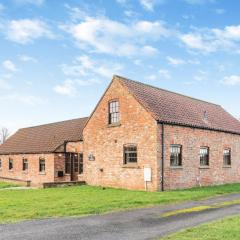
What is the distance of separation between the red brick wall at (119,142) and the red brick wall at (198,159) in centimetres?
114

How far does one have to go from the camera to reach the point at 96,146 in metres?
28.4

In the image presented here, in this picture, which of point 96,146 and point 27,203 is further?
point 96,146

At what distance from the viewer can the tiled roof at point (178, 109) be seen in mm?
25402

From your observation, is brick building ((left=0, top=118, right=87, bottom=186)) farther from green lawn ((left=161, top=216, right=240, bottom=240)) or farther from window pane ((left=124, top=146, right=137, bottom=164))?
green lawn ((left=161, top=216, right=240, bottom=240))

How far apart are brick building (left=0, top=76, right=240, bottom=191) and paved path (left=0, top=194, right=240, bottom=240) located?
906 cm

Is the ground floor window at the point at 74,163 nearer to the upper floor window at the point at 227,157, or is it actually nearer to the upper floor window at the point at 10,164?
the upper floor window at the point at 10,164

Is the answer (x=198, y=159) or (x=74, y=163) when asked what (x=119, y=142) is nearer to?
(x=198, y=159)

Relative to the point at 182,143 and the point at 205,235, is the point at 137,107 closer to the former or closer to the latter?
the point at 182,143

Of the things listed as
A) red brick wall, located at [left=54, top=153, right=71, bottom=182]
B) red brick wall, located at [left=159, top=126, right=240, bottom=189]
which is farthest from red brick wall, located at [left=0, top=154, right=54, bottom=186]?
red brick wall, located at [left=159, top=126, right=240, bottom=189]

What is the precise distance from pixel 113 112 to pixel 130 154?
3486 millimetres

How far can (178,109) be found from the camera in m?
27.8

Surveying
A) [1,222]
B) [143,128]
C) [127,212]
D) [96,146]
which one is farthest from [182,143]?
[1,222]

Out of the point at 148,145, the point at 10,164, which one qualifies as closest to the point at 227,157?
the point at 148,145

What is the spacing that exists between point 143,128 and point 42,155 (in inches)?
521
